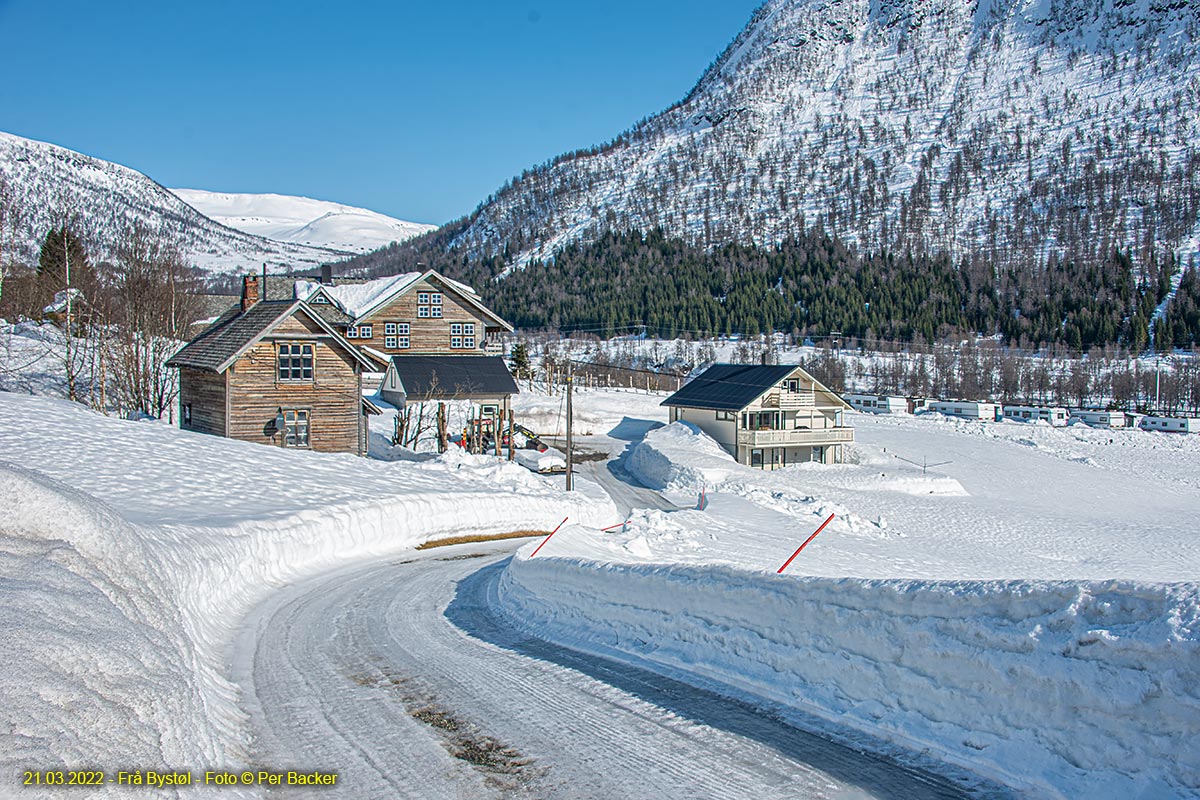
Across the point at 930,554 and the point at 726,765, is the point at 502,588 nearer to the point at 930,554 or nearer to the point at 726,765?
the point at 726,765

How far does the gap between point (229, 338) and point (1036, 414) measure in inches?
3421

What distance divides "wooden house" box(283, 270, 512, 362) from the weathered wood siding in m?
29.1

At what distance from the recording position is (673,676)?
34.0 ft

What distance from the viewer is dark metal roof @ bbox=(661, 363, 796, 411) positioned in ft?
189

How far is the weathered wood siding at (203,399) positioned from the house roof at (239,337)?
580mm

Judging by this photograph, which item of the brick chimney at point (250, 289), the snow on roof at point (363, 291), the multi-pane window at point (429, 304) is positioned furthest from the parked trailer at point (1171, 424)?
the brick chimney at point (250, 289)

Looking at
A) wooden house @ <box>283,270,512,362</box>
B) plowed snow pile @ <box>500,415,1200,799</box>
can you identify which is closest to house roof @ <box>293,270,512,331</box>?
wooden house @ <box>283,270,512,362</box>

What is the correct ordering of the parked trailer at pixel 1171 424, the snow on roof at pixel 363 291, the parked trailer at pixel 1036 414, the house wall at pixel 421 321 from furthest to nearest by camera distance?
1. the parked trailer at pixel 1036 414
2. the parked trailer at pixel 1171 424
3. the snow on roof at pixel 363 291
4. the house wall at pixel 421 321

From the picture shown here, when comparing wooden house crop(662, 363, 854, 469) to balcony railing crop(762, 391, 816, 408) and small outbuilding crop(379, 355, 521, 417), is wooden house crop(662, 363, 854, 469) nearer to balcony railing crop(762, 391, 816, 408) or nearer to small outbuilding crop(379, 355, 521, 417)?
balcony railing crop(762, 391, 816, 408)

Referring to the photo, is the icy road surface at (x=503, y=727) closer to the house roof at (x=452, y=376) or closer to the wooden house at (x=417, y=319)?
the house roof at (x=452, y=376)

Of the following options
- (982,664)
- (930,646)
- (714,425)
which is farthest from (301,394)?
(982,664)

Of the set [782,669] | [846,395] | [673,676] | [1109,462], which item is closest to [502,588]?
[673,676]

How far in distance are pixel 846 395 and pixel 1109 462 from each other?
41029 mm

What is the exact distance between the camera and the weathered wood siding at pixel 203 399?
34381mm
